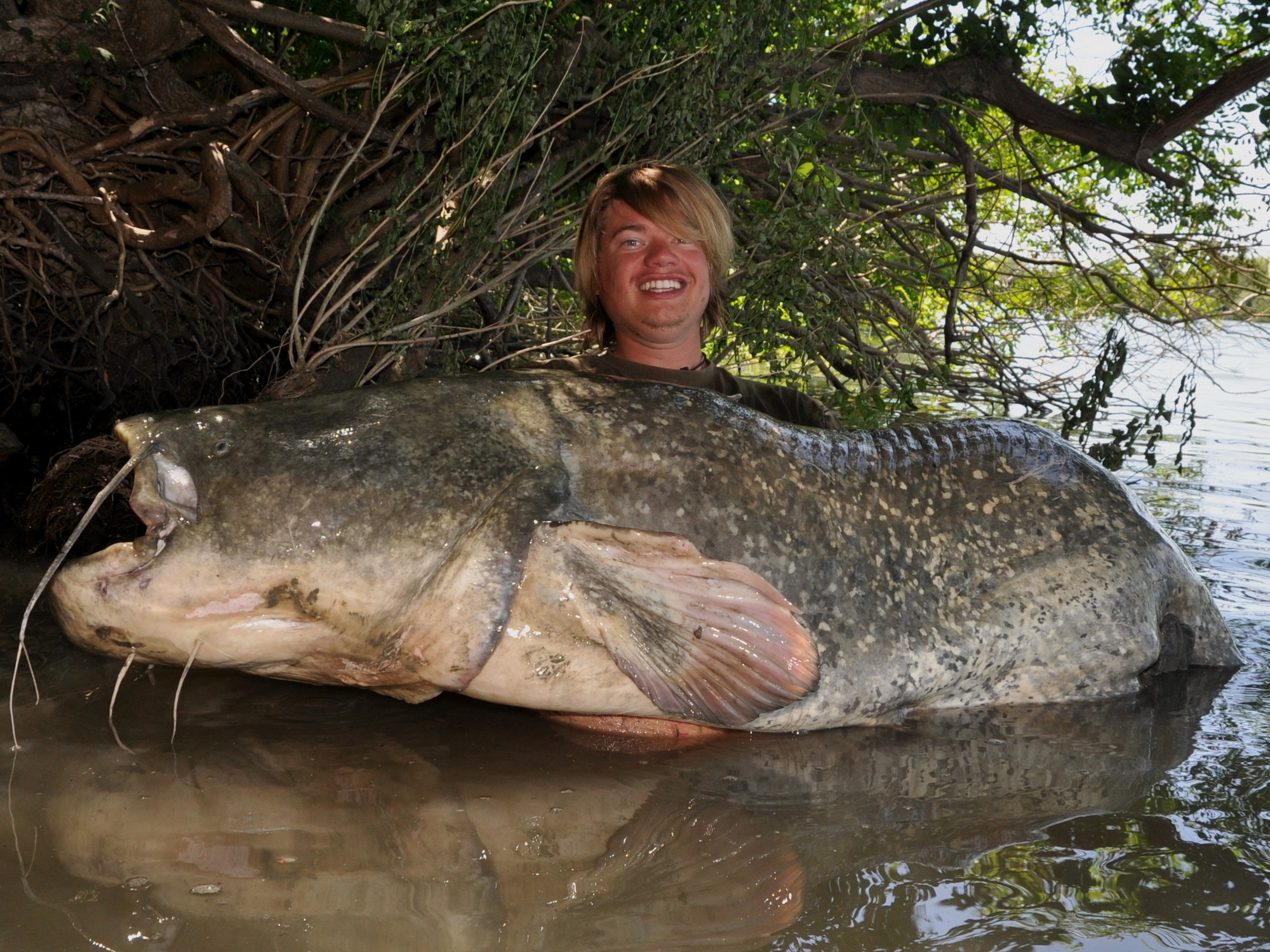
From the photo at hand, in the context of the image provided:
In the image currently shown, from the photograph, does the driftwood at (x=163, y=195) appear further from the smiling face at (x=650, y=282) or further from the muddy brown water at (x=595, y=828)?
the muddy brown water at (x=595, y=828)

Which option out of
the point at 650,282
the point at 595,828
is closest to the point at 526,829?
the point at 595,828

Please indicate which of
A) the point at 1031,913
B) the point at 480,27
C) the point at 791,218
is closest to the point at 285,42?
the point at 480,27

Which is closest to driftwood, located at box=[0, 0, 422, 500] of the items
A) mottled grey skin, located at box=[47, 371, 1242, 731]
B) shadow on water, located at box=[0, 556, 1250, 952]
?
mottled grey skin, located at box=[47, 371, 1242, 731]

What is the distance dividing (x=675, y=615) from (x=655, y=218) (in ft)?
5.20

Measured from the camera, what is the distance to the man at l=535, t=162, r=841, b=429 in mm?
3666

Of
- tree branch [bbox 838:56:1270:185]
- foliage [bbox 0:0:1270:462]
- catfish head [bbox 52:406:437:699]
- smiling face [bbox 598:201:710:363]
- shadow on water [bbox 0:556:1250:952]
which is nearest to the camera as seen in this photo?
shadow on water [bbox 0:556:1250:952]

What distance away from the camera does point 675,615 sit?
104 inches

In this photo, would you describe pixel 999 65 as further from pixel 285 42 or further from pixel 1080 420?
pixel 285 42

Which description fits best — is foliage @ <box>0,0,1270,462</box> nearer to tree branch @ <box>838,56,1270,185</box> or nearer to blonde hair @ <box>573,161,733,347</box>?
tree branch @ <box>838,56,1270,185</box>

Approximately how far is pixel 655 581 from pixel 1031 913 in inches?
41.8

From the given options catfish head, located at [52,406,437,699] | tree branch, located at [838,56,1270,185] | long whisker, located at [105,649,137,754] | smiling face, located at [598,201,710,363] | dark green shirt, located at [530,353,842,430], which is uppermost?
tree branch, located at [838,56,1270,185]

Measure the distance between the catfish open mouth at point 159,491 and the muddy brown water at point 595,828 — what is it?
1.77 feet

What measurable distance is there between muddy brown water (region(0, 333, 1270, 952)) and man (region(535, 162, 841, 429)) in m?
1.32

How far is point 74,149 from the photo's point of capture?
4.82 m
